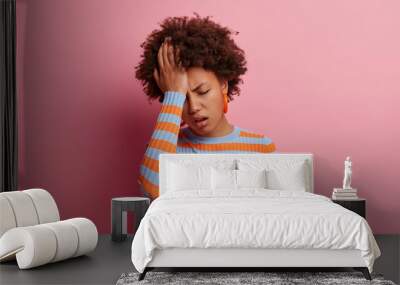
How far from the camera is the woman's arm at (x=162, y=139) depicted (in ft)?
22.2

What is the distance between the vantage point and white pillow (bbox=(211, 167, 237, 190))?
6203 mm

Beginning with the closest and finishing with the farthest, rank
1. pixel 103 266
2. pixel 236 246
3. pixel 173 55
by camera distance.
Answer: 1. pixel 236 246
2. pixel 103 266
3. pixel 173 55

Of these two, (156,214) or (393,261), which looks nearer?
(156,214)

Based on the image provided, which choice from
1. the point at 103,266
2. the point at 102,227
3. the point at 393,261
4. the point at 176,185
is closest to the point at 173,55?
the point at 176,185

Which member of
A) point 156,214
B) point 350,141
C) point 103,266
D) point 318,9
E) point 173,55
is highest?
point 318,9

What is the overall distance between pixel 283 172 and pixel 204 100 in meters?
1.09

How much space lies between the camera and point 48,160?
696cm

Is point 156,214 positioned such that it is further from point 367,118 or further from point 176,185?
point 367,118

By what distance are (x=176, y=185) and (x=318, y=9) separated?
2287 mm

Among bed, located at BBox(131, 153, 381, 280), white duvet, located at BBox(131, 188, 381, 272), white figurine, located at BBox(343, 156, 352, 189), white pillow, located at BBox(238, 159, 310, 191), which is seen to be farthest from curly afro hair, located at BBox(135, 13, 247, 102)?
white duvet, located at BBox(131, 188, 381, 272)

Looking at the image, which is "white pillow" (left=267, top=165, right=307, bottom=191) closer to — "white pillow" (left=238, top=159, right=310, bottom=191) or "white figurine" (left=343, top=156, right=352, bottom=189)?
"white pillow" (left=238, top=159, right=310, bottom=191)

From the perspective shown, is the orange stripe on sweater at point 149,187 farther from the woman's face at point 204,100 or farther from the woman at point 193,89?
the woman's face at point 204,100

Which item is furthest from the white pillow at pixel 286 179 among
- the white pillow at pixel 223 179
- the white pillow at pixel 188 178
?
the white pillow at pixel 188 178

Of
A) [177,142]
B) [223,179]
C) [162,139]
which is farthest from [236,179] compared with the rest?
[162,139]
